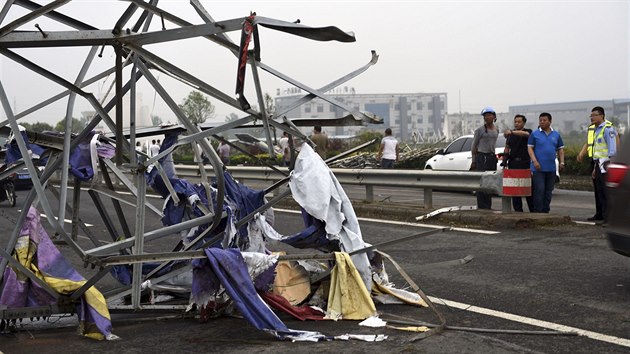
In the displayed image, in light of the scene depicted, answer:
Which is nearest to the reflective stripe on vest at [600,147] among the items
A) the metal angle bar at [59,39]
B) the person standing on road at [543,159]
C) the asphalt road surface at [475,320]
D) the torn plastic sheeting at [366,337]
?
the person standing on road at [543,159]

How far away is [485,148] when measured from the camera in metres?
12.9

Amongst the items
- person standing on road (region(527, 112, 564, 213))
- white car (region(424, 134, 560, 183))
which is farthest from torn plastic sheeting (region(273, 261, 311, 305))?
white car (region(424, 134, 560, 183))

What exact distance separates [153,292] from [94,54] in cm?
202

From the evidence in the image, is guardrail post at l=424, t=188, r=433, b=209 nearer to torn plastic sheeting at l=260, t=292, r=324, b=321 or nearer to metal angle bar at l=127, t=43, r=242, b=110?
Answer: torn plastic sheeting at l=260, t=292, r=324, b=321

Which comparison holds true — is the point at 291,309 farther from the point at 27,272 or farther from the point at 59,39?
the point at 59,39

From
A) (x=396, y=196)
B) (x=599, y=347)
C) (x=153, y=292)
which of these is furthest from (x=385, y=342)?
(x=396, y=196)

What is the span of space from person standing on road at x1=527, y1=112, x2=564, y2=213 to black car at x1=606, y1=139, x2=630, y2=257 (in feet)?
17.1

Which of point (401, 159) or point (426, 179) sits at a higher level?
point (426, 179)

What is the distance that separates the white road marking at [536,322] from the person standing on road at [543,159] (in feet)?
19.1

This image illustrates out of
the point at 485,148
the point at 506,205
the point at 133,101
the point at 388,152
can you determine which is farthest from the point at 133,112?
the point at 388,152

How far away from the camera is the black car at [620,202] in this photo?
20.6 ft

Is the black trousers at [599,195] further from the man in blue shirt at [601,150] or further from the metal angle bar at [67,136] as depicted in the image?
the metal angle bar at [67,136]

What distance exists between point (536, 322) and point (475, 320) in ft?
1.45

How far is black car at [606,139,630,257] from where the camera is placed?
6.29 meters
